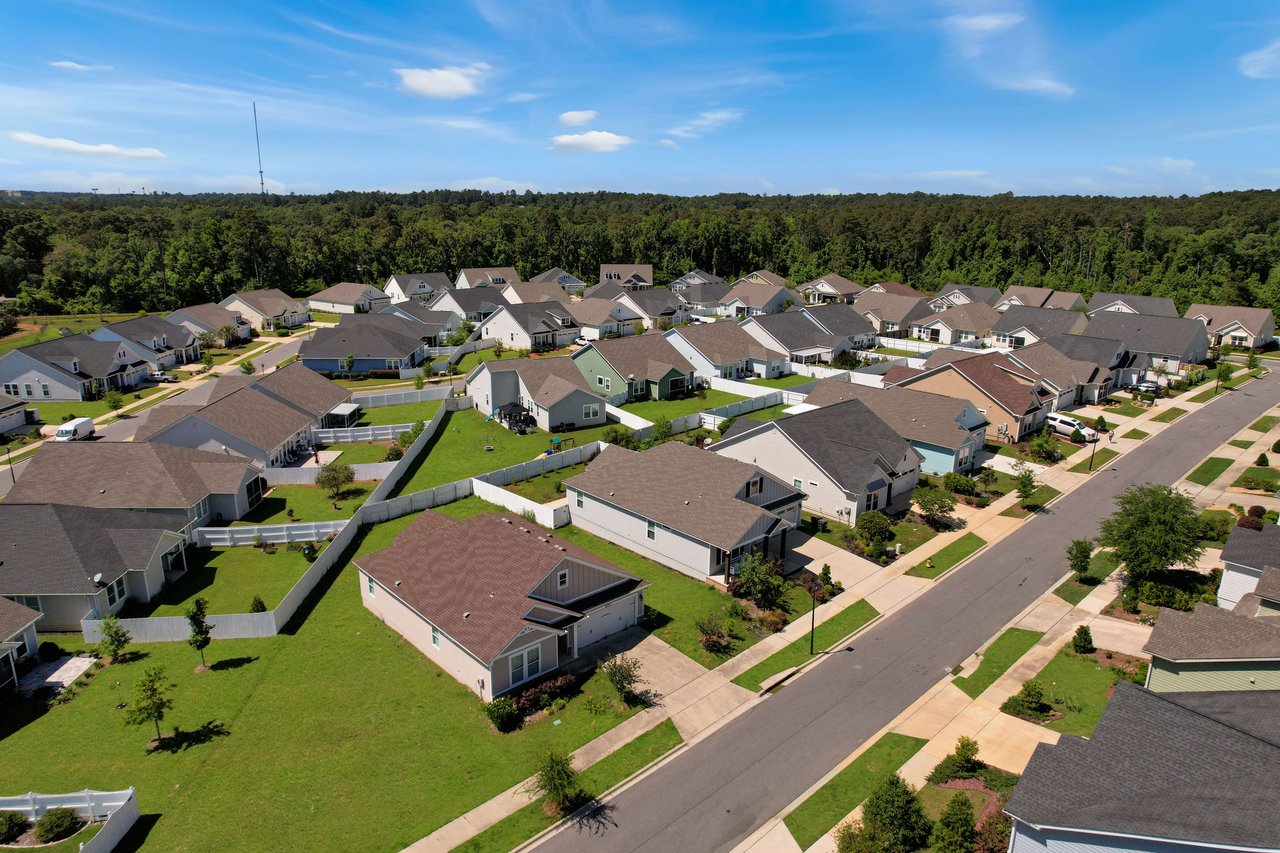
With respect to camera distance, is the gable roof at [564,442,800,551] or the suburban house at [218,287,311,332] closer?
the gable roof at [564,442,800,551]

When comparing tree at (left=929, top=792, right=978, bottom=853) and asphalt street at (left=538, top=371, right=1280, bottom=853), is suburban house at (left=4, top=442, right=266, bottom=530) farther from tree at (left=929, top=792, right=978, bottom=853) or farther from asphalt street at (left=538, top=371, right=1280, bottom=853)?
tree at (left=929, top=792, right=978, bottom=853)

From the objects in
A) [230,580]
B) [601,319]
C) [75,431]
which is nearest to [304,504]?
[230,580]

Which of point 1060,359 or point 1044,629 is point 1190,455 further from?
point 1044,629

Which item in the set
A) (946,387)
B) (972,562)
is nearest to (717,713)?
(972,562)

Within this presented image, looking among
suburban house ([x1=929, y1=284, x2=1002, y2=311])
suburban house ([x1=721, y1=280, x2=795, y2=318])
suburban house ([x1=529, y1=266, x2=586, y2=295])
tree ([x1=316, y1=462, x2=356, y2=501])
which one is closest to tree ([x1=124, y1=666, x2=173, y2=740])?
tree ([x1=316, y1=462, x2=356, y2=501])

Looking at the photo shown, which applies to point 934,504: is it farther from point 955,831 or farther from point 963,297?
point 963,297

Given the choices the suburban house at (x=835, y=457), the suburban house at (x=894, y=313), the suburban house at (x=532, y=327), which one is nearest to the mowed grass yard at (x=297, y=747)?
the suburban house at (x=835, y=457)
